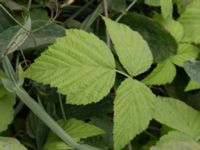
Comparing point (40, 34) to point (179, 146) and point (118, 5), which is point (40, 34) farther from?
point (179, 146)

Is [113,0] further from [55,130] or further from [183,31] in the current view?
[55,130]

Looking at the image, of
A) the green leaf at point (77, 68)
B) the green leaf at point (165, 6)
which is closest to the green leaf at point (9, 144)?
the green leaf at point (77, 68)

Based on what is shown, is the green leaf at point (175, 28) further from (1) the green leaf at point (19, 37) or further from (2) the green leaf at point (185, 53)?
(1) the green leaf at point (19, 37)

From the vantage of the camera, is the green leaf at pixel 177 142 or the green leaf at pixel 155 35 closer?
the green leaf at pixel 177 142

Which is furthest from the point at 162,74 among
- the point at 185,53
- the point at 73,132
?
the point at 73,132

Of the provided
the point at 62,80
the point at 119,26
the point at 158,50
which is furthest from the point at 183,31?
the point at 62,80

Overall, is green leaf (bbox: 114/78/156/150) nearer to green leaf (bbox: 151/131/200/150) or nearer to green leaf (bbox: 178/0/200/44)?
green leaf (bbox: 151/131/200/150)
